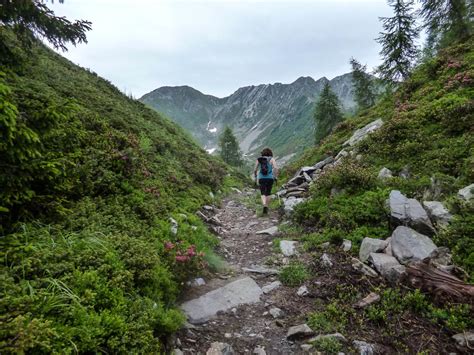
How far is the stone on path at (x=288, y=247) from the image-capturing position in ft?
23.8

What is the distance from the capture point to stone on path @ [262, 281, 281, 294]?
5686 millimetres

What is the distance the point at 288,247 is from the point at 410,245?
119 inches

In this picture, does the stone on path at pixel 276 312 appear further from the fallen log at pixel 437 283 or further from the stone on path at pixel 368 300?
the fallen log at pixel 437 283

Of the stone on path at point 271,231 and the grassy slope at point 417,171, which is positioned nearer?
the grassy slope at point 417,171

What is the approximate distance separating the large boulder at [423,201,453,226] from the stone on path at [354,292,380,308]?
8.55ft

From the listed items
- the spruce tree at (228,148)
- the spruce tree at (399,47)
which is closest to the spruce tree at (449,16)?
the spruce tree at (399,47)

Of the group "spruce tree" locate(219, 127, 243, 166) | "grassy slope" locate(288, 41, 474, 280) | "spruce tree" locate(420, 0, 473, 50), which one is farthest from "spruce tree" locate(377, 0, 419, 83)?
"spruce tree" locate(219, 127, 243, 166)

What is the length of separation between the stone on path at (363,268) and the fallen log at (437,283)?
0.62 meters

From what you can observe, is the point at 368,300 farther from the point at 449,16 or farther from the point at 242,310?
the point at 449,16

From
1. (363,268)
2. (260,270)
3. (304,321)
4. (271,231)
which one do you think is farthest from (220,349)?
(271,231)

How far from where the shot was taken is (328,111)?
4022cm

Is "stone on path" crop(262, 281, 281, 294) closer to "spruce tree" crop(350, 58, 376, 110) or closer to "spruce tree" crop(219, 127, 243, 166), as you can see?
"spruce tree" crop(350, 58, 376, 110)

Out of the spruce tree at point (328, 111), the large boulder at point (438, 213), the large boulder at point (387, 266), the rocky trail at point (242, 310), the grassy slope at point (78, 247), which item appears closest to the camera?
the grassy slope at point (78, 247)

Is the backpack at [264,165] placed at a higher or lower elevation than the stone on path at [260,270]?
higher
